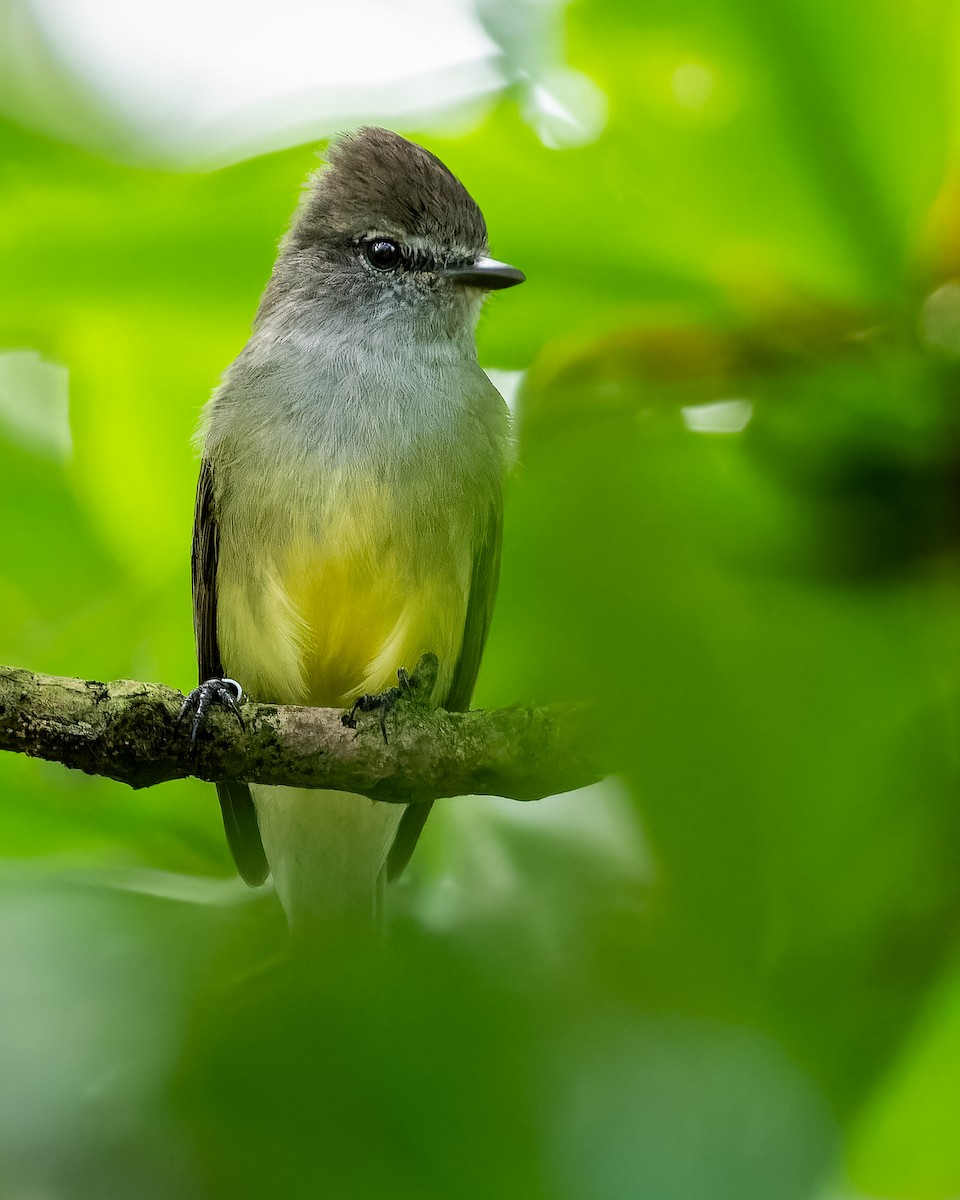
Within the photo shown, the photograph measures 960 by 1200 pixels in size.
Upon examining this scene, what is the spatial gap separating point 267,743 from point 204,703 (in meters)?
0.05

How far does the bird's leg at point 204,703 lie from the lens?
750 millimetres

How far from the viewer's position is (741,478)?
205 mm

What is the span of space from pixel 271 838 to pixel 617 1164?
146 cm

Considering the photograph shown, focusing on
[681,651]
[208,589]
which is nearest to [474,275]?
[208,589]

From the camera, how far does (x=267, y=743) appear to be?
0.86 m

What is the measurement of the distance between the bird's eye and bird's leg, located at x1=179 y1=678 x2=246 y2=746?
0.57 meters

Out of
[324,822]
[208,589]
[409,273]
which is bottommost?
[324,822]

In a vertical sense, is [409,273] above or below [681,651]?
above

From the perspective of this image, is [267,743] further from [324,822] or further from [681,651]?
[324,822]

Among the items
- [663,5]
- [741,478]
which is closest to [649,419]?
[741,478]

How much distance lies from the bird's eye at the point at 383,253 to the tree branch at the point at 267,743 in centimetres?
63

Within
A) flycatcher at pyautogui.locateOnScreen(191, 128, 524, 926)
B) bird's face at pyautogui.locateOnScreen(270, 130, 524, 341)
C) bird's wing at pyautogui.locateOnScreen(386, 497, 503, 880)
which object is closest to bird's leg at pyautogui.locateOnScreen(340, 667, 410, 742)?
bird's wing at pyautogui.locateOnScreen(386, 497, 503, 880)

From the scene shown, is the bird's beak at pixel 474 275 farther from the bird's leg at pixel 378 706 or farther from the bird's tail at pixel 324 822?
the bird's tail at pixel 324 822

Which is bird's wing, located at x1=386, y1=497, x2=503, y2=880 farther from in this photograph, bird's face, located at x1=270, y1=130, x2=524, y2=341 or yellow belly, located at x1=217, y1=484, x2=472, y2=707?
bird's face, located at x1=270, y1=130, x2=524, y2=341
